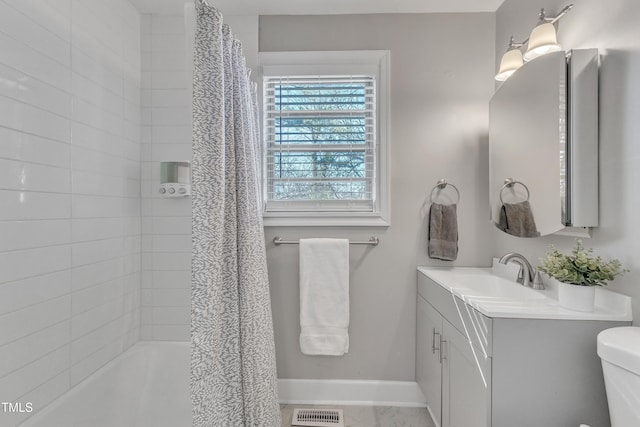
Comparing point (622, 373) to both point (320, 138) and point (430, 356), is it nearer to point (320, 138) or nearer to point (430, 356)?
point (430, 356)

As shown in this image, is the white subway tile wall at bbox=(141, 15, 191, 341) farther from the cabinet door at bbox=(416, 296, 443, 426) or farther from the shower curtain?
the cabinet door at bbox=(416, 296, 443, 426)

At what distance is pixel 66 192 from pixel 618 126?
7.39 ft

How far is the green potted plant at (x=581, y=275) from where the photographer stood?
3.59 feet

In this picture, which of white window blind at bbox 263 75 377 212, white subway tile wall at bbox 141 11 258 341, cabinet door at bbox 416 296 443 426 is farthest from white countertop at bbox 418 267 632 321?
white subway tile wall at bbox 141 11 258 341

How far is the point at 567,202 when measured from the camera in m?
1.29

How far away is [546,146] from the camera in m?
1.42

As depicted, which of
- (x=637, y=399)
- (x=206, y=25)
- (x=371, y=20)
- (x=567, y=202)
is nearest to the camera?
(x=637, y=399)

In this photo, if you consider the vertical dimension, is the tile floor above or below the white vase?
below

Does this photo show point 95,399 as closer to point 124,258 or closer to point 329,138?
point 124,258

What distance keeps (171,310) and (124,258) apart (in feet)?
1.44

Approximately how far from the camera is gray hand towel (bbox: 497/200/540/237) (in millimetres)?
1552

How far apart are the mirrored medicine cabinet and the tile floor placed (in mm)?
1203

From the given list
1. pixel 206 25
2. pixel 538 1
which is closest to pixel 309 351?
pixel 206 25

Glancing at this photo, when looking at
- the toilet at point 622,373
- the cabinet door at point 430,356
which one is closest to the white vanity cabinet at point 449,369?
the cabinet door at point 430,356
